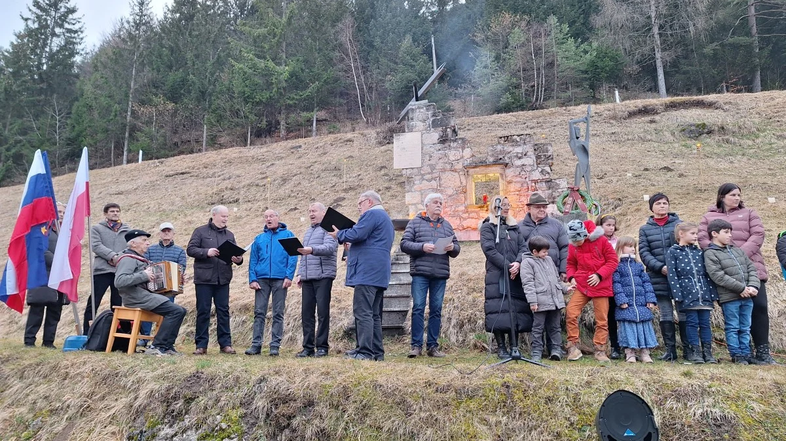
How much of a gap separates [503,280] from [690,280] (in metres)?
1.68

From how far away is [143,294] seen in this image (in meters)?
5.73

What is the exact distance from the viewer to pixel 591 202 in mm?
8883

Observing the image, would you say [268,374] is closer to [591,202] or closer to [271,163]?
[591,202]

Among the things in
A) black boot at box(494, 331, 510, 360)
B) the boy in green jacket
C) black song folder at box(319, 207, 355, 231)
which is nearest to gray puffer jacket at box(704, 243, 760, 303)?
the boy in green jacket

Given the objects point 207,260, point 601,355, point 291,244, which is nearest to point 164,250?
point 207,260

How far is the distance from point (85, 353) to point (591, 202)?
23.9 feet

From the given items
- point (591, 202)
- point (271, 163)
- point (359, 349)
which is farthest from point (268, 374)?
point (271, 163)

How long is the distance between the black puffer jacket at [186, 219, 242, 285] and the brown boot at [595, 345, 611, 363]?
3.92 metres

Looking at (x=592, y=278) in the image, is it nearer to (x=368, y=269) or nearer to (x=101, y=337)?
(x=368, y=269)

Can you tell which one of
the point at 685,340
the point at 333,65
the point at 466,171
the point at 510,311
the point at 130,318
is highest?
the point at 333,65

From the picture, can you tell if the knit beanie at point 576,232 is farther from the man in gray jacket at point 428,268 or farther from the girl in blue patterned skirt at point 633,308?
the man in gray jacket at point 428,268

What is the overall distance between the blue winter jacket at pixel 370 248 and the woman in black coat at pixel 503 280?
1.01 metres

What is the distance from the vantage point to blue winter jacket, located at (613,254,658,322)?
522 centimetres

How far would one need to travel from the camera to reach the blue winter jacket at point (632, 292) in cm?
522
